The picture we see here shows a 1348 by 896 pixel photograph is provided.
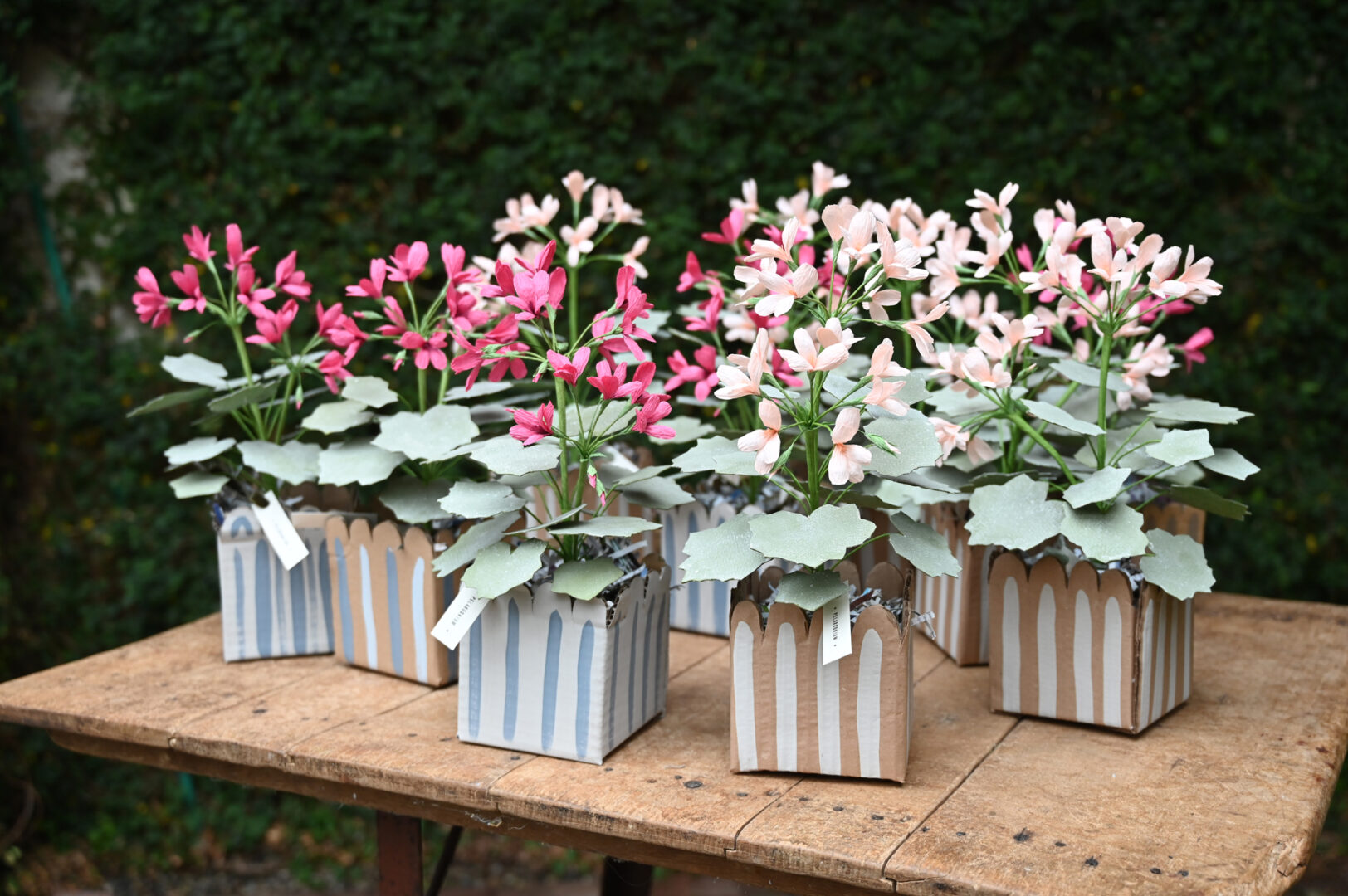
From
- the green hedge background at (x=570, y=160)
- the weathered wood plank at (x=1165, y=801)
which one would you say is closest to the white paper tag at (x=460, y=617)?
the weathered wood plank at (x=1165, y=801)

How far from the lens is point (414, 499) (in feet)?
3.98

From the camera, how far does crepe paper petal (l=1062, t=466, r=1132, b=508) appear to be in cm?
98

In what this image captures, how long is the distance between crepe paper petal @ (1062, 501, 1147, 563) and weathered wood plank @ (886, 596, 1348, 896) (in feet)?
0.67

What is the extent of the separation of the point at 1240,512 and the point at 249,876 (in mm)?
2309

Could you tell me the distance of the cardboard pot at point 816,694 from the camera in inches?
37.6

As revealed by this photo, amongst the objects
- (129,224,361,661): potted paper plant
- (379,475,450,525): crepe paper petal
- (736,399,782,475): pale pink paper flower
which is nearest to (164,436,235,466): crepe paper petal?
(129,224,361,661): potted paper plant

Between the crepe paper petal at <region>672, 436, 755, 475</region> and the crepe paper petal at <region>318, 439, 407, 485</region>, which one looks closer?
the crepe paper petal at <region>672, 436, 755, 475</region>

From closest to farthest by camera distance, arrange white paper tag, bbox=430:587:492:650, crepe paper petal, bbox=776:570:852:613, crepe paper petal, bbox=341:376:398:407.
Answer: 1. crepe paper petal, bbox=776:570:852:613
2. white paper tag, bbox=430:587:492:650
3. crepe paper petal, bbox=341:376:398:407

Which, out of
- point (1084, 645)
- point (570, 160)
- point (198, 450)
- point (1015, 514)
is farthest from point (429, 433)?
point (570, 160)

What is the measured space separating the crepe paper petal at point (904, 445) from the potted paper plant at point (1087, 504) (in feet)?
0.35

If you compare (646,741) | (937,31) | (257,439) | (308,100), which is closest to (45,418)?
(308,100)

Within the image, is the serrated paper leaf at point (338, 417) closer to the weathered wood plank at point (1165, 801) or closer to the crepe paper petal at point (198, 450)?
the crepe paper petal at point (198, 450)

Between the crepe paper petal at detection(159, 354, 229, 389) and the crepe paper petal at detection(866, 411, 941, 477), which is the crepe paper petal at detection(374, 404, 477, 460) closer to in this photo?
the crepe paper petal at detection(159, 354, 229, 389)

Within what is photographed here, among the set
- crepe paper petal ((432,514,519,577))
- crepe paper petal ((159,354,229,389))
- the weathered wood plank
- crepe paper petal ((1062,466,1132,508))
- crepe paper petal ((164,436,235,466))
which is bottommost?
the weathered wood plank
